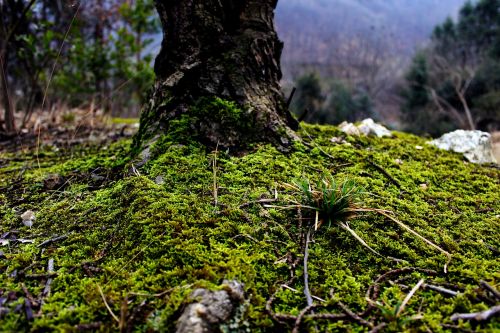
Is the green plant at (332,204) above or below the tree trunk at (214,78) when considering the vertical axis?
below

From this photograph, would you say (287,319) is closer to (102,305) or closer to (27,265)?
(102,305)

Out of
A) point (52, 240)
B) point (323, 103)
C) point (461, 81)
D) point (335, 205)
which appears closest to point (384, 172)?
point (335, 205)

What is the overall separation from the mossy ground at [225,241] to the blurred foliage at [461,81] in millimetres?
13206

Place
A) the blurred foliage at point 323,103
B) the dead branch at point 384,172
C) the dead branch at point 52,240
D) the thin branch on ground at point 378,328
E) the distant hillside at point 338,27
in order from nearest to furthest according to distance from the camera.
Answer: the thin branch on ground at point 378,328
the dead branch at point 52,240
the dead branch at point 384,172
the blurred foliage at point 323,103
the distant hillside at point 338,27

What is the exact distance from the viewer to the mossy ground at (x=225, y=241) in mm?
1134

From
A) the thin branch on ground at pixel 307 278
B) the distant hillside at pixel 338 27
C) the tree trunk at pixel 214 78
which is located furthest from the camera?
the distant hillside at pixel 338 27

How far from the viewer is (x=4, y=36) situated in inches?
138

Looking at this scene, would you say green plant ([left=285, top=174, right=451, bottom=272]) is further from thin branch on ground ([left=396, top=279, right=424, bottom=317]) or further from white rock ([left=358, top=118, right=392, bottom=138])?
white rock ([left=358, top=118, right=392, bottom=138])

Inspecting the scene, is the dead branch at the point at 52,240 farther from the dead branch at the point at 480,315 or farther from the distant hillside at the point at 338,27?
the distant hillside at the point at 338,27

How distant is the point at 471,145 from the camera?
2.89m

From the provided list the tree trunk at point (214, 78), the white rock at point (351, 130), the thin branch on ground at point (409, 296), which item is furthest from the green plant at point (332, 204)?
the white rock at point (351, 130)

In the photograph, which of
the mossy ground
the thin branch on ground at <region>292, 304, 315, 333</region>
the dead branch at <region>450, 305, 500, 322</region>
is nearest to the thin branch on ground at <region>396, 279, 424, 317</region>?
the mossy ground

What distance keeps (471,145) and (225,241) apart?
2.52 m

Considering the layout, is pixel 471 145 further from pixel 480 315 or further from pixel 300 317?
pixel 300 317
